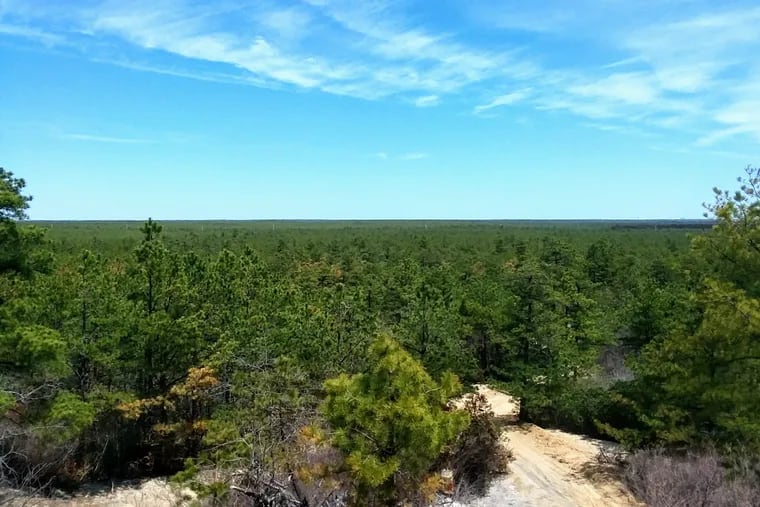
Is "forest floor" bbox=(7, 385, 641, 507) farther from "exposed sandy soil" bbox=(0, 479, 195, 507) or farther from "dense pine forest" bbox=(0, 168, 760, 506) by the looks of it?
"dense pine forest" bbox=(0, 168, 760, 506)

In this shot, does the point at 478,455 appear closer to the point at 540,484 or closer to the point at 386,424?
the point at 540,484

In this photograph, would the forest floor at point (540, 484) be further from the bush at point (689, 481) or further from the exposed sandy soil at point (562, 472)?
the bush at point (689, 481)

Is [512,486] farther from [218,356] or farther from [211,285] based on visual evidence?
[211,285]

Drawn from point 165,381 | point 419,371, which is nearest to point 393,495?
point 419,371

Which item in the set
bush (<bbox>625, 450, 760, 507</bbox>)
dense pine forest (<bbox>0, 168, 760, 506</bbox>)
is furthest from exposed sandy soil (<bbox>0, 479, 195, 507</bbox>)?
bush (<bbox>625, 450, 760, 507</bbox>)

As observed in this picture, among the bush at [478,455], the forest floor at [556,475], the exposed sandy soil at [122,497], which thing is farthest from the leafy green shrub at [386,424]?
the exposed sandy soil at [122,497]

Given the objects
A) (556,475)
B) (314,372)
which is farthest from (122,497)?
(556,475)
